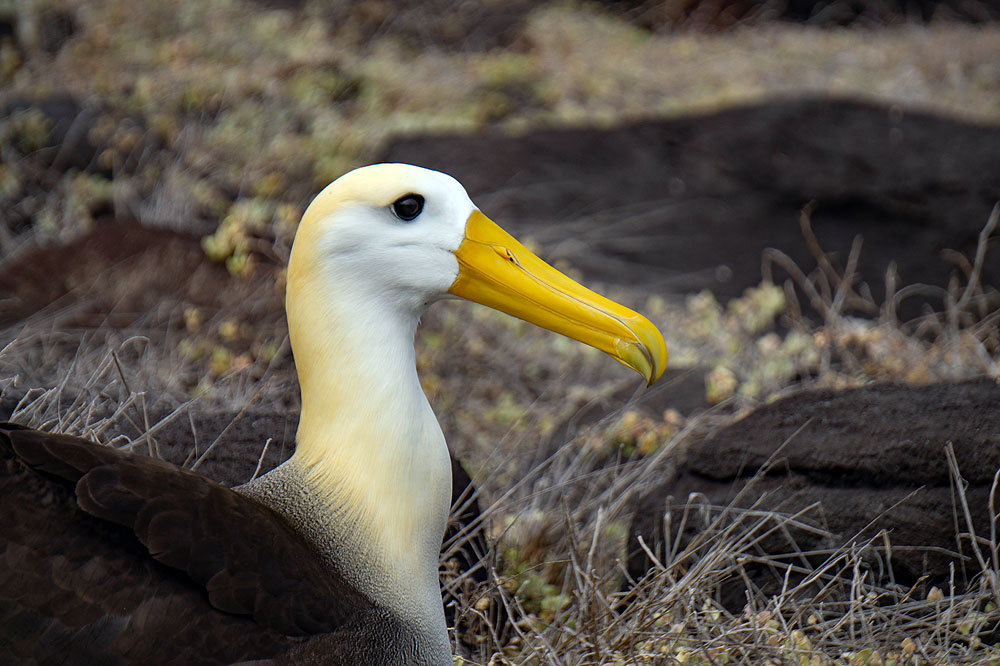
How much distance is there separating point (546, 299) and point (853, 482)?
1120mm

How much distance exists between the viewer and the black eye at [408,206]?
1986 millimetres

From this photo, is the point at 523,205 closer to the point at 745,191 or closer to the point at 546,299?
the point at 745,191

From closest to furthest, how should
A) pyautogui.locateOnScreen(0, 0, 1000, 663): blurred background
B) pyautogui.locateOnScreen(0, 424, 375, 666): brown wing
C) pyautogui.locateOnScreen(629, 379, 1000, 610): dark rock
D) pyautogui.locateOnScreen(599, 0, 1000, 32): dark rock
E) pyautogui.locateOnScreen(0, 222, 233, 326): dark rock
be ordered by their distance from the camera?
pyautogui.locateOnScreen(0, 424, 375, 666): brown wing → pyautogui.locateOnScreen(629, 379, 1000, 610): dark rock → pyautogui.locateOnScreen(0, 0, 1000, 663): blurred background → pyautogui.locateOnScreen(0, 222, 233, 326): dark rock → pyautogui.locateOnScreen(599, 0, 1000, 32): dark rock

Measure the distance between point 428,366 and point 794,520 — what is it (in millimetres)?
2047

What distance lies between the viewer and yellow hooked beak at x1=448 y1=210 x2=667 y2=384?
6.53 ft

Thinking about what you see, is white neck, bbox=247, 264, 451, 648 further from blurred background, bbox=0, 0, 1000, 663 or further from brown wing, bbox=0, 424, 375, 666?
blurred background, bbox=0, 0, 1000, 663

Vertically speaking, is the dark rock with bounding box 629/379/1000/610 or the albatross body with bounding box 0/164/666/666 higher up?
the albatross body with bounding box 0/164/666/666

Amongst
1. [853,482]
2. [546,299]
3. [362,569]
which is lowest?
[853,482]

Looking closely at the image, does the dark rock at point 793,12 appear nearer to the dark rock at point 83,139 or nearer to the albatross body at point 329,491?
the dark rock at point 83,139

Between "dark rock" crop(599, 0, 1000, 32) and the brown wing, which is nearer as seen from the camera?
the brown wing

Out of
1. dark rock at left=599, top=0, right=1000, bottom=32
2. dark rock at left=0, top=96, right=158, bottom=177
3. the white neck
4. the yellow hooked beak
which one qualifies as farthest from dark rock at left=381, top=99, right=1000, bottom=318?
dark rock at left=599, top=0, right=1000, bottom=32

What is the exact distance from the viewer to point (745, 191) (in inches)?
259

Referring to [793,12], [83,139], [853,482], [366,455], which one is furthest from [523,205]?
[793,12]

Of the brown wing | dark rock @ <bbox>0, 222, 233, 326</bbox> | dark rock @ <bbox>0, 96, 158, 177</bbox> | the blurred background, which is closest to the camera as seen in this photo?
the brown wing
